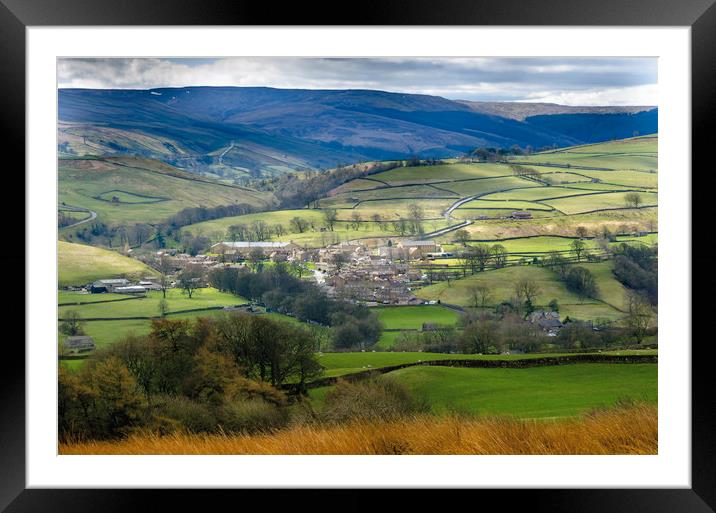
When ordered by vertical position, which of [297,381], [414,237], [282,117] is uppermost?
[282,117]

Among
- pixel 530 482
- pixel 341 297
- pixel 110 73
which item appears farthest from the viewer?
pixel 341 297

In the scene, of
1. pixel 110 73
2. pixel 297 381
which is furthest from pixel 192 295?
pixel 110 73

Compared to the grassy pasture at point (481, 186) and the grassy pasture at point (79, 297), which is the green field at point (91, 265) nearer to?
the grassy pasture at point (79, 297)

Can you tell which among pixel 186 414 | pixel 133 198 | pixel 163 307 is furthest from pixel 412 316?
pixel 133 198

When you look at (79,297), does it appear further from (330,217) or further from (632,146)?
(632,146)

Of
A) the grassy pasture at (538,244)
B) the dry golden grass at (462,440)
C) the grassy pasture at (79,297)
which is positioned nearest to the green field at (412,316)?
the grassy pasture at (538,244)

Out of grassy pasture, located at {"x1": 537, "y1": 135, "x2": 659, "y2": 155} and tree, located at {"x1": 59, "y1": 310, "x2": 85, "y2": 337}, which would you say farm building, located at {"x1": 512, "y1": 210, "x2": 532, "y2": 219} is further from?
tree, located at {"x1": 59, "y1": 310, "x2": 85, "y2": 337}

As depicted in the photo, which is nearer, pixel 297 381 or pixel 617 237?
pixel 297 381

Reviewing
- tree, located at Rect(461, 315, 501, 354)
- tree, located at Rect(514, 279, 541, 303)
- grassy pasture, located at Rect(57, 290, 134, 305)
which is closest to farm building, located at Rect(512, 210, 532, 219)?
tree, located at Rect(514, 279, 541, 303)
